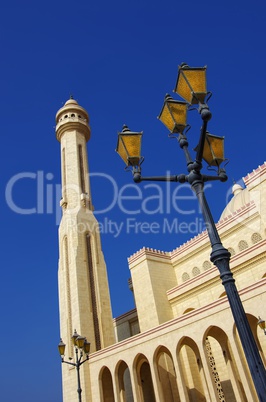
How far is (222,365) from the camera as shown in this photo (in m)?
17.4

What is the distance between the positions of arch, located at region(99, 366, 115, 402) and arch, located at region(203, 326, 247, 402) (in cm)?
543

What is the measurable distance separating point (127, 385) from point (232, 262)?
1028cm

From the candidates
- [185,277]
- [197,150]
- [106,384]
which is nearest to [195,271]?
[185,277]

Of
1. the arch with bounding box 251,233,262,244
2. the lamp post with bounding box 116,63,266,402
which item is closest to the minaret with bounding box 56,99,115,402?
the arch with bounding box 251,233,262,244

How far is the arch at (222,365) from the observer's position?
14.8 m

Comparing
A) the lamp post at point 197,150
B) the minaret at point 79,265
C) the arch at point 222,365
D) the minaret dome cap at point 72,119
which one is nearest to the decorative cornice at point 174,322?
the arch at point 222,365

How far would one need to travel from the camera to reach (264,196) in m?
17.4

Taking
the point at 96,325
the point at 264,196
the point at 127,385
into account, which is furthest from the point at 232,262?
the point at 127,385

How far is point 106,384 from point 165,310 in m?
4.89

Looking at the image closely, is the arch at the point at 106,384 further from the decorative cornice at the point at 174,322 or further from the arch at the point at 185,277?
the arch at the point at 185,277

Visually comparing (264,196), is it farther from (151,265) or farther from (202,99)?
(202,99)

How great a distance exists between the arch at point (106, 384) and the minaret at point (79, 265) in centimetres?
75

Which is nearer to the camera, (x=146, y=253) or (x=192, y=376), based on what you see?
(x=192, y=376)

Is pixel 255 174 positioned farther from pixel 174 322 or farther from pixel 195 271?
pixel 174 322
